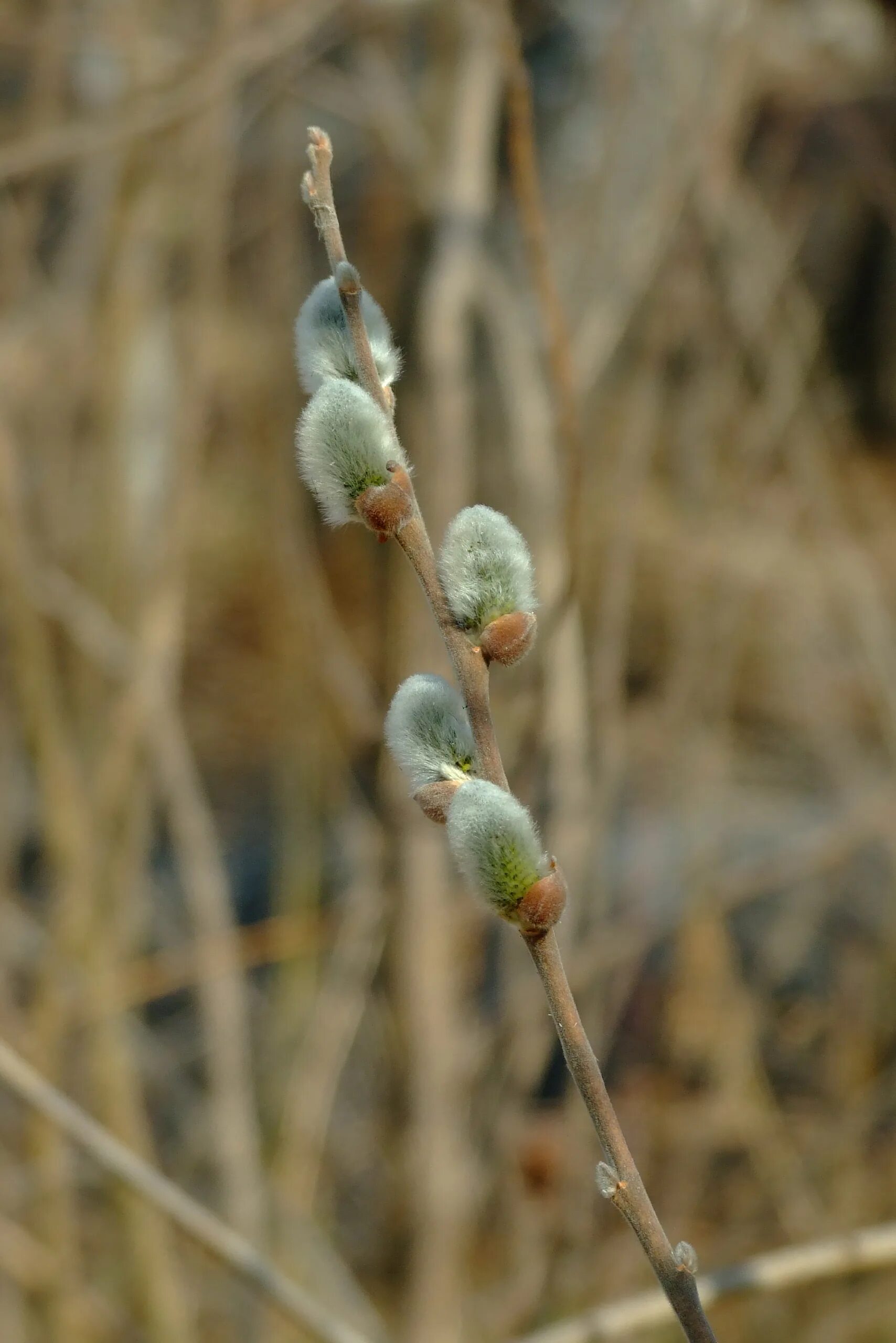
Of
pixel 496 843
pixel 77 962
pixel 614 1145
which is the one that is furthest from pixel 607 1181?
pixel 77 962

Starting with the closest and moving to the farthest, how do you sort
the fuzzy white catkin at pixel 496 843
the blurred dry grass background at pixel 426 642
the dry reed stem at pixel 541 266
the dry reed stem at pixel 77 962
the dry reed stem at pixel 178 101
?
the fuzzy white catkin at pixel 496 843
the dry reed stem at pixel 541 266
the dry reed stem at pixel 178 101
the blurred dry grass background at pixel 426 642
the dry reed stem at pixel 77 962

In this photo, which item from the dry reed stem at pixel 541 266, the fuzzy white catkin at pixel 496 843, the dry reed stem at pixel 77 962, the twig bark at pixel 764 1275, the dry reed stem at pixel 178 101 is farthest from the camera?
the dry reed stem at pixel 77 962

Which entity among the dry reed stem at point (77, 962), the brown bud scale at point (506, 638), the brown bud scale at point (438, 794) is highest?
the dry reed stem at point (77, 962)

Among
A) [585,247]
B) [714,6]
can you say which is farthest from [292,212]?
[714,6]

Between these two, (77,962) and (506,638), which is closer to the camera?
(506,638)

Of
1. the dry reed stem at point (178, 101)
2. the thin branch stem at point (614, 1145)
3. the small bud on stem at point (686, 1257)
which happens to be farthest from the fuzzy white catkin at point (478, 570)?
the dry reed stem at point (178, 101)

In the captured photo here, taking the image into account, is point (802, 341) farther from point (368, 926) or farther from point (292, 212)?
point (368, 926)

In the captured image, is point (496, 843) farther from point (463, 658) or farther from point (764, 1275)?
point (764, 1275)

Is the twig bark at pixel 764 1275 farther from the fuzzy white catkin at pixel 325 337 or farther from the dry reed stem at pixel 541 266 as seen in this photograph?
the fuzzy white catkin at pixel 325 337

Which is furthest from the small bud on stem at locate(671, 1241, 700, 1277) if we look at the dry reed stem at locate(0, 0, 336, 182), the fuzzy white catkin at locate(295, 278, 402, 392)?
the dry reed stem at locate(0, 0, 336, 182)
